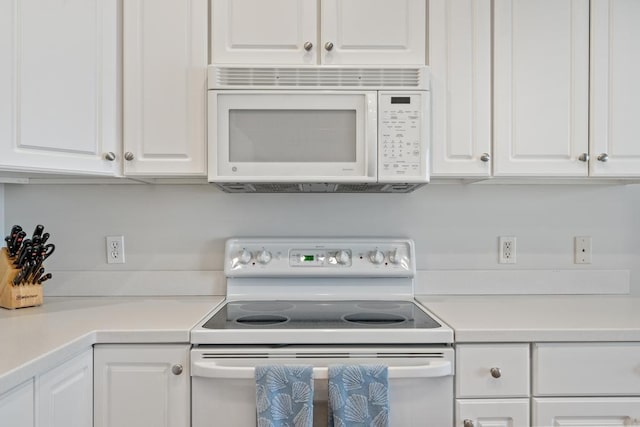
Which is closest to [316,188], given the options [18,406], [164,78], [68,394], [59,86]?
[164,78]

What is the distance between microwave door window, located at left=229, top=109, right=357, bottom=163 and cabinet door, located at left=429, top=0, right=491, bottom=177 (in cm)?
34

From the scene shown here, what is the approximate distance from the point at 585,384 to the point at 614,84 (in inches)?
42.5

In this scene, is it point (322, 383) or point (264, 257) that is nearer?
point (322, 383)

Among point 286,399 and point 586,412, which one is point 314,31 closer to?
point 286,399

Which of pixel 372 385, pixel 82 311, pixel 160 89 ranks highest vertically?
pixel 160 89

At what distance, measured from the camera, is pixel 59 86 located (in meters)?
1.45

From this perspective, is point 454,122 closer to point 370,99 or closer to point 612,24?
point 370,99

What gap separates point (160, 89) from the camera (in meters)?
1.64

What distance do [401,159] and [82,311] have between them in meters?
1.26

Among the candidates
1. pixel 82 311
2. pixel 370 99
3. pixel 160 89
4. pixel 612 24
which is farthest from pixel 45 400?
pixel 612 24

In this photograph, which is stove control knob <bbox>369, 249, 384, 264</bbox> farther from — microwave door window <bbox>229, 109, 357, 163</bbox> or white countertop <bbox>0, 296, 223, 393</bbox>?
white countertop <bbox>0, 296, 223, 393</bbox>

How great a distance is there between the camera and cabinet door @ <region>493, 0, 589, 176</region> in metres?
1.67

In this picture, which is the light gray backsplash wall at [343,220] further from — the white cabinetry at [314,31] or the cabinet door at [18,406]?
the cabinet door at [18,406]

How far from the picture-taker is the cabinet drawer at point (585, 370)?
4.51 feet
